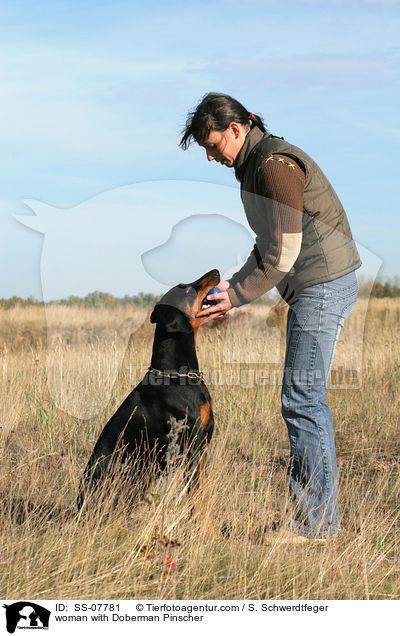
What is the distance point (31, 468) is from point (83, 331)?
1.01 meters

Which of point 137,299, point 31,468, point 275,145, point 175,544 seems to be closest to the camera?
point 175,544

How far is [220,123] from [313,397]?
63.7 inches

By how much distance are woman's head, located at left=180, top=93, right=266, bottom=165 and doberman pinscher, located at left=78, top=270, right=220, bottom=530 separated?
2.49ft

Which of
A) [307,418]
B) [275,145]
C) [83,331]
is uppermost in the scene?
[275,145]

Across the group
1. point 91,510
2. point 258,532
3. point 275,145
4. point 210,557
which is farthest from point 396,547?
point 275,145

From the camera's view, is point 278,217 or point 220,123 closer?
point 278,217

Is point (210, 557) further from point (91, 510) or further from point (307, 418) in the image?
point (307, 418)

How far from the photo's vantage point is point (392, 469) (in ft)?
16.0

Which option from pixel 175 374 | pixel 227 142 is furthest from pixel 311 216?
pixel 175 374

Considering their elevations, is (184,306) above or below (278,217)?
below
